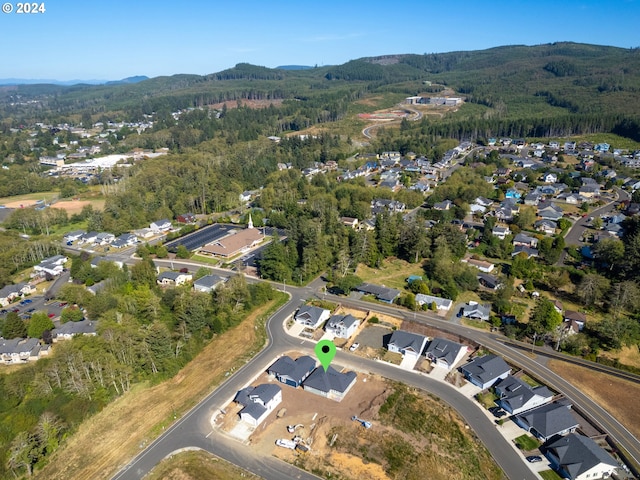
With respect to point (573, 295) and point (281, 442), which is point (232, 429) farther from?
point (573, 295)

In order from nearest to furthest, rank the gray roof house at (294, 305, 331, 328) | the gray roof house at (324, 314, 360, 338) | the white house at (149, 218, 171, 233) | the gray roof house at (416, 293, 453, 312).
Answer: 1. the gray roof house at (324, 314, 360, 338)
2. the gray roof house at (294, 305, 331, 328)
3. the gray roof house at (416, 293, 453, 312)
4. the white house at (149, 218, 171, 233)

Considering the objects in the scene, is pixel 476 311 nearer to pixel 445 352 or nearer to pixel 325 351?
pixel 445 352

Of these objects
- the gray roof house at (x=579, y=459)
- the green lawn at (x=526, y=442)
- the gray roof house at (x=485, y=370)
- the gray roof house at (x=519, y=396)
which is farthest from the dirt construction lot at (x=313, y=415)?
the gray roof house at (x=579, y=459)

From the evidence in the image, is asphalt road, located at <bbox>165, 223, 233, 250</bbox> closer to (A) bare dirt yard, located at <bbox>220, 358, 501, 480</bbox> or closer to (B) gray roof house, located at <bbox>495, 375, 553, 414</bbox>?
(A) bare dirt yard, located at <bbox>220, 358, 501, 480</bbox>

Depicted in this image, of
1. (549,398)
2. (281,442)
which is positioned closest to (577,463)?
(549,398)

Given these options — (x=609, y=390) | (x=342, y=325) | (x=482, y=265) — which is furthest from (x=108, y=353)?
(x=482, y=265)

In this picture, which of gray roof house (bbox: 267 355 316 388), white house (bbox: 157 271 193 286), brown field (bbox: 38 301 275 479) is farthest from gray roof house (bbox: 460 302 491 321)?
Result: white house (bbox: 157 271 193 286)
